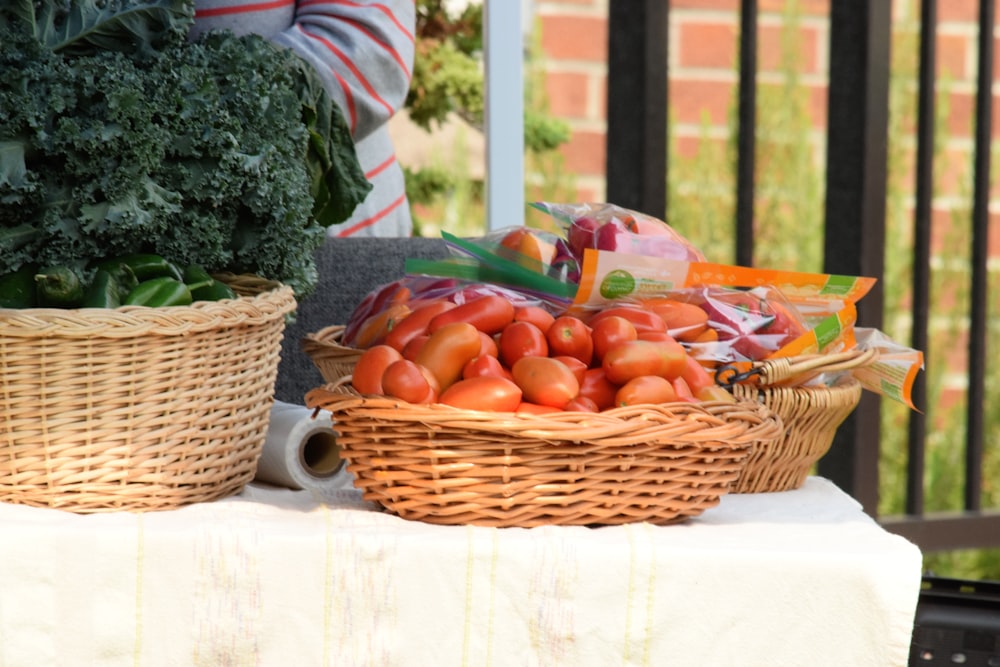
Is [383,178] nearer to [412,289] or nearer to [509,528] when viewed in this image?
[412,289]

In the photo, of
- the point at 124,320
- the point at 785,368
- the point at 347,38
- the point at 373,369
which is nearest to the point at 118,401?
the point at 124,320

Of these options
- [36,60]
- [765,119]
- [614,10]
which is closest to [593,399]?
[36,60]

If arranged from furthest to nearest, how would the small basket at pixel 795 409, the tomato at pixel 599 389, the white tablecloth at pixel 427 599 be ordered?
the small basket at pixel 795 409 → the tomato at pixel 599 389 → the white tablecloth at pixel 427 599

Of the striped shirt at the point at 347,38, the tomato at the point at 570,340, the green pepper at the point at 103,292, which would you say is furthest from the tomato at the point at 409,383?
the striped shirt at the point at 347,38

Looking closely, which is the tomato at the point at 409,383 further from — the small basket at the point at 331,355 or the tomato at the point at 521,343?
the small basket at the point at 331,355

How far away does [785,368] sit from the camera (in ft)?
3.52

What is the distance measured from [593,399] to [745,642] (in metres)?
0.23

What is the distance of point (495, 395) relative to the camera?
917mm

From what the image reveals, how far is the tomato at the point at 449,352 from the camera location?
963mm

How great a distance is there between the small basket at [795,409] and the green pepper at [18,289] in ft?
→ 2.05

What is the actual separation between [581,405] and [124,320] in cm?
37

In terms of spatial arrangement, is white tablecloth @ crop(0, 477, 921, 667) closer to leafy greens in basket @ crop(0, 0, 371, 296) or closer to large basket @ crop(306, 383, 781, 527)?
large basket @ crop(306, 383, 781, 527)

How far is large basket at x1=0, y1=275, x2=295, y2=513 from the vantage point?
2.97 ft

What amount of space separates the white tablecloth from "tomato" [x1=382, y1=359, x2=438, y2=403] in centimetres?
11
